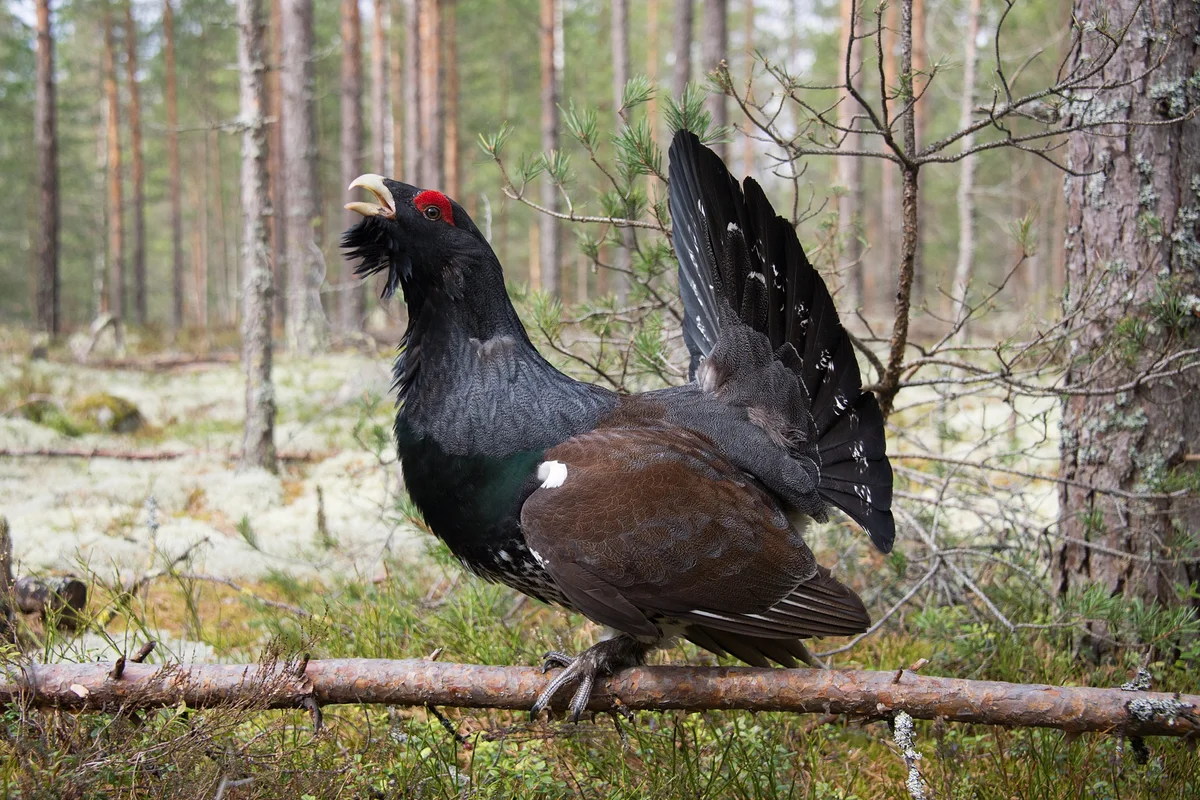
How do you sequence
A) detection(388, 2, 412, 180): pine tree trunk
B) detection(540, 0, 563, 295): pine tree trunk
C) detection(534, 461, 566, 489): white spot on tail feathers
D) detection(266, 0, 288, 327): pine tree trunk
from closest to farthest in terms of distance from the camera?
detection(534, 461, 566, 489): white spot on tail feathers < detection(540, 0, 563, 295): pine tree trunk < detection(266, 0, 288, 327): pine tree trunk < detection(388, 2, 412, 180): pine tree trunk

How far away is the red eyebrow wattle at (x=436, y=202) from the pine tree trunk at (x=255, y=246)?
4.85m

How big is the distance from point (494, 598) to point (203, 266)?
115ft

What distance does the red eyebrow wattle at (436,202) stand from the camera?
2.90 m

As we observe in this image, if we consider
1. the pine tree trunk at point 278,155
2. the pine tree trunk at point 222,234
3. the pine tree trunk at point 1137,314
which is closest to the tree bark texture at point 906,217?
the pine tree trunk at point 1137,314

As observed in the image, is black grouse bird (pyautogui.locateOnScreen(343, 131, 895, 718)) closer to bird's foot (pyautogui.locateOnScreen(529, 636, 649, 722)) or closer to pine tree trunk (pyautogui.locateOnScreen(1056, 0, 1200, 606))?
bird's foot (pyautogui.locateOnScreen(529, 636, 649, 722))

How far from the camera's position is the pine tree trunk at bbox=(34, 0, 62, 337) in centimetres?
1669

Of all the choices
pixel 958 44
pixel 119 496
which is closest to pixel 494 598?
pixel 119 496

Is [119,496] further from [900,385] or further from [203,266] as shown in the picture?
[203,266]

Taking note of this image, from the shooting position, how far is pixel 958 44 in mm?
17391

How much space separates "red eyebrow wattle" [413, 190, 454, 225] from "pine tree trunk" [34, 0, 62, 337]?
669 inches

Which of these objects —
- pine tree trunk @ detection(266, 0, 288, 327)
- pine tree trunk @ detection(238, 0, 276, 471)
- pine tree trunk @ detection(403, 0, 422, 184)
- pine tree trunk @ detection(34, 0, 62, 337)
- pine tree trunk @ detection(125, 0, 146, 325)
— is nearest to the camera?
pine tree trunk @ detection(238, 0, 276, 471)

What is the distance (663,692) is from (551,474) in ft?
2.37

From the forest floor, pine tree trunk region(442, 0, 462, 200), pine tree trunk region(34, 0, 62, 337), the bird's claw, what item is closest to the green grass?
the forest floor

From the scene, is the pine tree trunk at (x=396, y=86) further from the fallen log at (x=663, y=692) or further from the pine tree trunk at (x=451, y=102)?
the fallen log at (x=663, y=692)
